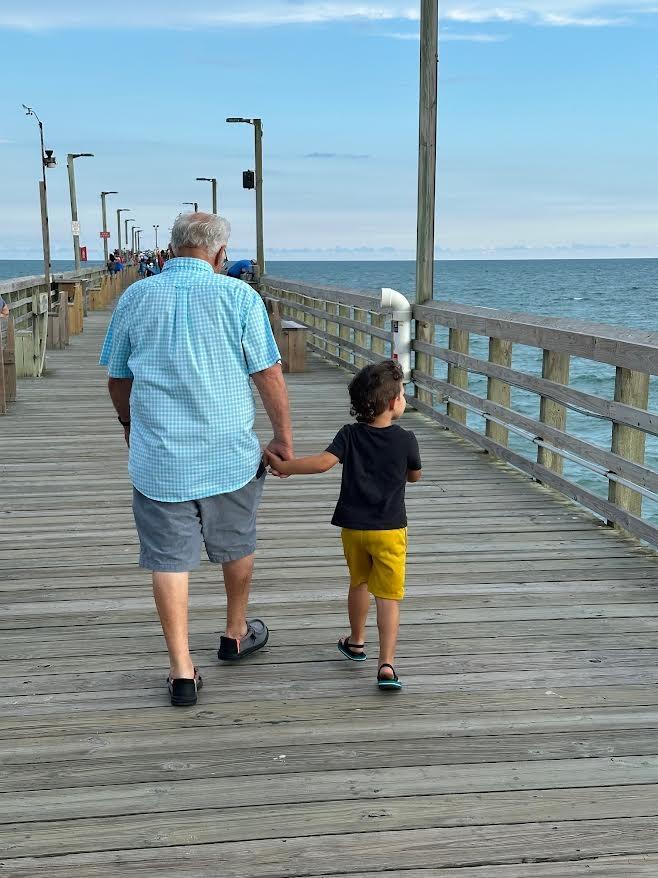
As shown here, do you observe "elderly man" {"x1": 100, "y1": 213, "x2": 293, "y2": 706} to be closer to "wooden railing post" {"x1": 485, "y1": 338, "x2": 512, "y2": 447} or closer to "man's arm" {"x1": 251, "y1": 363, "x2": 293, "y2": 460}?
"man's arm" {"x1": 251, "y1": 363, "x2": 293, "y2": 460}

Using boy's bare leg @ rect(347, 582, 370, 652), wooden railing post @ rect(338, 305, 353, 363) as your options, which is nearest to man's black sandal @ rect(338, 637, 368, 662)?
boy's bare leg @ rect(347, 582, 370, 652)

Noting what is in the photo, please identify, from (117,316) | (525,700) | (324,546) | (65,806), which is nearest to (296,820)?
(65,806)

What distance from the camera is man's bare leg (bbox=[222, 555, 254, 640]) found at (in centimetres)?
393

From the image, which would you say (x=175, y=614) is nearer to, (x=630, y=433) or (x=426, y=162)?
(x=630, y=433)

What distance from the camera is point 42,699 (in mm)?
3873


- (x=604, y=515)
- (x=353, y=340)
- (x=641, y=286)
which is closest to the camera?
(x=604, y=515)

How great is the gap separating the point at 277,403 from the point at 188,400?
1.03 ft

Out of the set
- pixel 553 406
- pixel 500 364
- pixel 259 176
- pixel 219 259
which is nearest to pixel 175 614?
pixel 219 259

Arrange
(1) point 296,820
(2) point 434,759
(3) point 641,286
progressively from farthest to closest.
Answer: (3) point 641,286 → (2) point 434,759 → (1) point 296,820

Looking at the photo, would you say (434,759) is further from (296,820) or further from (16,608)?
(16,608)

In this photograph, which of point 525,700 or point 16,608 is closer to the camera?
point 525,700

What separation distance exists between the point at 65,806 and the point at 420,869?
1.04 meters

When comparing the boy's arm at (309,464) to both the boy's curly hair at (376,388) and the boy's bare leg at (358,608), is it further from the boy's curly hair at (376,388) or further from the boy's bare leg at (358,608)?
the boy's bare leg at (358,608)

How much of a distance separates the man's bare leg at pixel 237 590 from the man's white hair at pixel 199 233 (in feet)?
3.65
